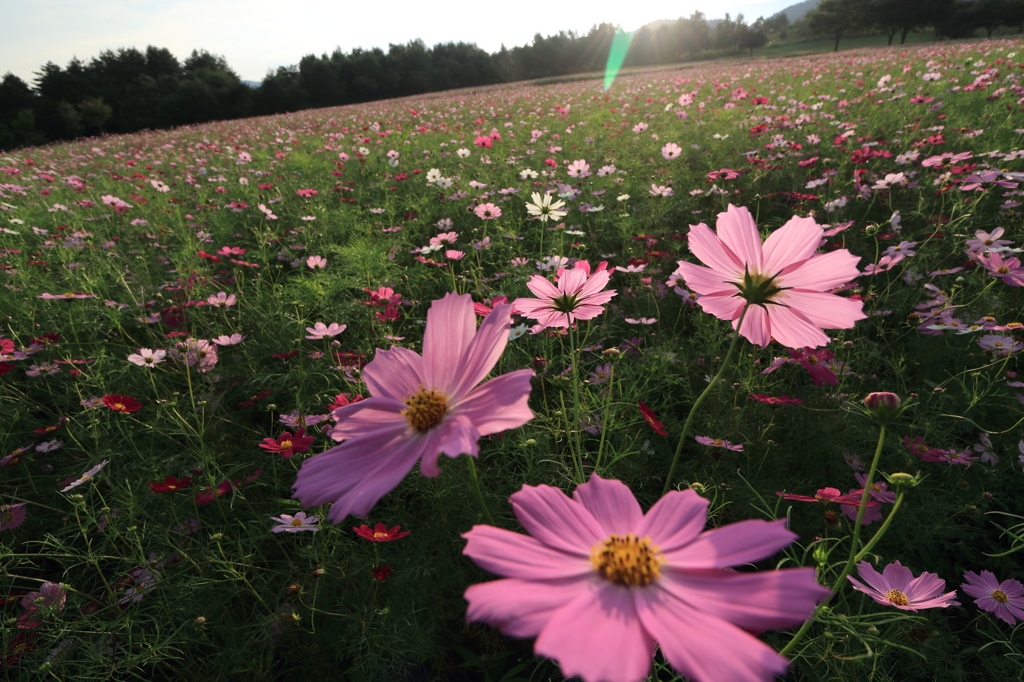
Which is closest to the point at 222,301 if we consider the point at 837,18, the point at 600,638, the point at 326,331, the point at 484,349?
the point at 326,331

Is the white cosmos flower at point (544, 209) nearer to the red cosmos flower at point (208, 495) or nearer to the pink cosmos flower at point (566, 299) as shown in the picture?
the pink cosmos flower at point (566, 299)

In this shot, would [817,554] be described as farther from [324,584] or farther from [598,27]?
[598,27]

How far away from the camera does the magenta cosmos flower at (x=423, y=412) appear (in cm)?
41

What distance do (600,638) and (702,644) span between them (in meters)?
0.07

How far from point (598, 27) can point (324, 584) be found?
154 feet

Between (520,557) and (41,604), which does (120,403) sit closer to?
(41,604)

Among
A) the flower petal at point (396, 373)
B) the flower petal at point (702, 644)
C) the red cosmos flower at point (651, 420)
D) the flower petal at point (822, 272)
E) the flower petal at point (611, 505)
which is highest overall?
the flower petal at point (822, 272)

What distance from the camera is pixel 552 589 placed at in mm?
352

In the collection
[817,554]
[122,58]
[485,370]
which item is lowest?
[817,554]

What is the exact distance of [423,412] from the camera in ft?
1.64

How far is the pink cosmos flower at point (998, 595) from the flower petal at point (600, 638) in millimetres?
Result: 1037

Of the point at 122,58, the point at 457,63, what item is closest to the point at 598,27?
the point at 457,63

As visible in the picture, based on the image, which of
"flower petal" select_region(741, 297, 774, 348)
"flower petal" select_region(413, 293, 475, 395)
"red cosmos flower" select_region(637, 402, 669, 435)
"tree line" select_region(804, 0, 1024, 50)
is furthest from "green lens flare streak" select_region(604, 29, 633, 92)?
"flower petal" select_region(413, 293, 475, 395)

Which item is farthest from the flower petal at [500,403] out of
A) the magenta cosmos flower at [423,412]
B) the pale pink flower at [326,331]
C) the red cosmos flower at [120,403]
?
the red cosmos flower at [120,403]
